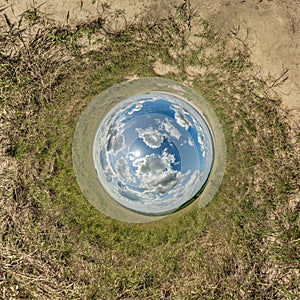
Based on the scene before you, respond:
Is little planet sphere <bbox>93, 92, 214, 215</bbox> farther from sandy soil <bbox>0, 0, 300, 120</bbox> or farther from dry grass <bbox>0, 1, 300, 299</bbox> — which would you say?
sandy soil <bbox>0, 0, 300, 120</bbox>

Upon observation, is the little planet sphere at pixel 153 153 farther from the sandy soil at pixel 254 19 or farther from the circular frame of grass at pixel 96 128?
the sandy soil at pixel 254 19

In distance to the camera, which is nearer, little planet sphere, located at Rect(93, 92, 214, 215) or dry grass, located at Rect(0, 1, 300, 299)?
little planet sphere, located at Rect(93, 92, 214, 215)

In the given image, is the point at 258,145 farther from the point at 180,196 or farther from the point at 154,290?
the point at 154,290

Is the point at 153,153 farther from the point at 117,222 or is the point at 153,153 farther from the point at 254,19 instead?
the point at 254,19

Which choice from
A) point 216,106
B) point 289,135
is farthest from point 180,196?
point 289,135

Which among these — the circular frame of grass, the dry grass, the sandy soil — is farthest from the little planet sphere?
the sandy soil
